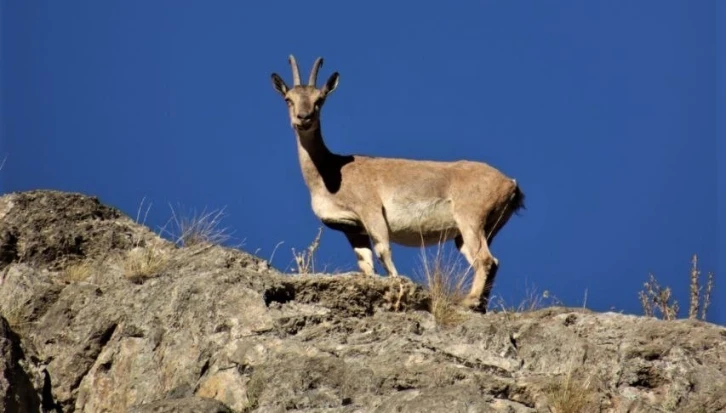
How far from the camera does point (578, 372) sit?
8.08m

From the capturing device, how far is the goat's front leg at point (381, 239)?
13469mm

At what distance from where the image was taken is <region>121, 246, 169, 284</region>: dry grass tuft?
1059 cm

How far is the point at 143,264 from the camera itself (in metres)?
10.7

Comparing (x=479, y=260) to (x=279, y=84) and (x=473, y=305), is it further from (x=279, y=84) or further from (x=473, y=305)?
(x=279, y=84)

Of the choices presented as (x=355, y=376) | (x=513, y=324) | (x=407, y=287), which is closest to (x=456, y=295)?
(x=407, y=287)

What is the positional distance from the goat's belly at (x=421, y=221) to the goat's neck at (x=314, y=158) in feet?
3.25

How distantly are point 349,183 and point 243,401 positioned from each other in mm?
6598

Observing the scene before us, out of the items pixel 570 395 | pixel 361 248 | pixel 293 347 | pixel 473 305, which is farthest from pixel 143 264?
pixel 570 395

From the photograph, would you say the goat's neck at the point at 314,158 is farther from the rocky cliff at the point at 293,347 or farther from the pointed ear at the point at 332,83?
the rocky cliff at the point at 293,347

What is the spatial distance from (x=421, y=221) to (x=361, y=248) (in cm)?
82

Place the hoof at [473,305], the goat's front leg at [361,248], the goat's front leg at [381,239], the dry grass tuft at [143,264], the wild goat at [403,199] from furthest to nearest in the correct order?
1. the goat's front leg at [361,248]
2. the wild goat at [403,199]
3. the goat's front leg at [381,239]
4. the hoof at [473,305]
5. the dry grass tuft at [143,264]

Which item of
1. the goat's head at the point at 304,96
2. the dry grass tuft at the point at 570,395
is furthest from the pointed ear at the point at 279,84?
the dry grass tuft at the point at 570,395

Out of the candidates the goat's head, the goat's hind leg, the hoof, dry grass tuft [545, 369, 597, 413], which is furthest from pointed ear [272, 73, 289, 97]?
dry grass tuft [545, 369, 597, 413]

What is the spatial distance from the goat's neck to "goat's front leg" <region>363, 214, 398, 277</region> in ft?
2.90
